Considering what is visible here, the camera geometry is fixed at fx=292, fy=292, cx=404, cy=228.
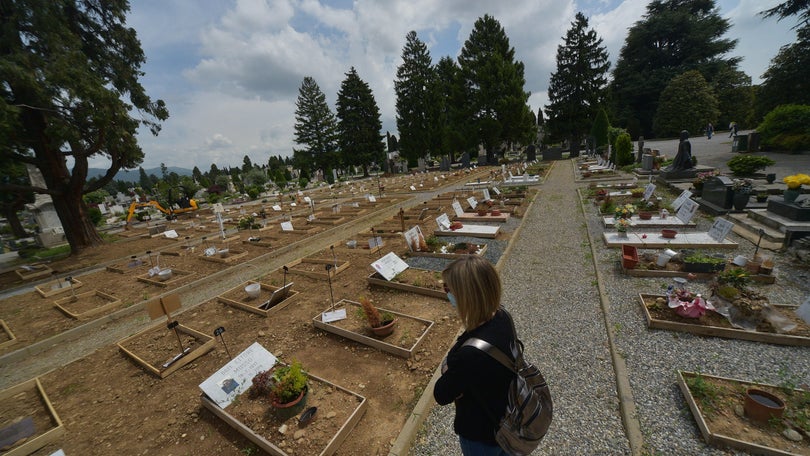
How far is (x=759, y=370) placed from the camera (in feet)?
12.5

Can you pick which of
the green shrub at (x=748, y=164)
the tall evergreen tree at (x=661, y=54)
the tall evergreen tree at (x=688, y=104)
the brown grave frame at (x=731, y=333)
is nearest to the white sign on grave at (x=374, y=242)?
the brown grave frame at (x=731, y=333)

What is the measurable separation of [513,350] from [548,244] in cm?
814

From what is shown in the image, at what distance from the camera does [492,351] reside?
1.86m

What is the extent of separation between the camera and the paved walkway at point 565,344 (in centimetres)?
334

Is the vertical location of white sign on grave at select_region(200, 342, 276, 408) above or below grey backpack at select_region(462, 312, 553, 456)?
below

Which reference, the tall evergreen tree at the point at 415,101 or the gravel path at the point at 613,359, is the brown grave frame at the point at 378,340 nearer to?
the gravel path at the point at 613,359

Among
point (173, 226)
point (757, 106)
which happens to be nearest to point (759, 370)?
point (173, 226)

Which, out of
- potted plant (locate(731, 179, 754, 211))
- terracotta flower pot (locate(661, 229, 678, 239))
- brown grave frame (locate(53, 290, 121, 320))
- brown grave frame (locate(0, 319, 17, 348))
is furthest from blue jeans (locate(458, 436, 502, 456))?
potted plant (locate(731, 179, 754, 211))

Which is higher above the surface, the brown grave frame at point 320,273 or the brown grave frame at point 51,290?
the brown grave frame at point 51,290

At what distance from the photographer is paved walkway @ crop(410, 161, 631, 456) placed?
3338 mm

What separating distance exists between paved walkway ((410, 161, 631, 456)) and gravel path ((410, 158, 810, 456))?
1 centimetres

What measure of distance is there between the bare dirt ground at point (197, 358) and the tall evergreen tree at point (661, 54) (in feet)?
199

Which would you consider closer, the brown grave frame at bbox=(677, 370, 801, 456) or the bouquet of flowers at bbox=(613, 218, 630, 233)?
the brown grave frame at bbox=(677, 370, 801, 456)

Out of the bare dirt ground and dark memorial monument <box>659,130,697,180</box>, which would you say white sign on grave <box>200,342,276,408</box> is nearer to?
the bare dirt ground
